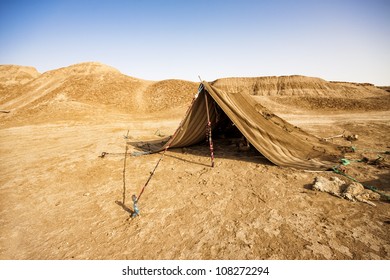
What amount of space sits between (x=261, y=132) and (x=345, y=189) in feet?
8.37

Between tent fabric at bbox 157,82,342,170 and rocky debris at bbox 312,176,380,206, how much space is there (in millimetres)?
843

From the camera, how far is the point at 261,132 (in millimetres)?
6020

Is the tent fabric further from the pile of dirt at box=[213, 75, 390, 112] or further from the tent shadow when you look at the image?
the pile of dirt at box=[213, 75, 390, 112]

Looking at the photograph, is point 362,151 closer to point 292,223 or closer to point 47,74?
point 292,223

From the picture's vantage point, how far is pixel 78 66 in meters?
31.6

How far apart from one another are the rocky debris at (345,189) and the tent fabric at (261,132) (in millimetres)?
843

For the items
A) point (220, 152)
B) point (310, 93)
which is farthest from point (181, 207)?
point (310, 93)

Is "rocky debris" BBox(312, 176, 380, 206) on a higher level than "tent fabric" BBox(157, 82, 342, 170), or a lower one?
lower

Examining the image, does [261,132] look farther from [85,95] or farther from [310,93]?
[310,93]

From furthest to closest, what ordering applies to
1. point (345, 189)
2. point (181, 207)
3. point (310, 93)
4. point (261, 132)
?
point (310, 93) < point (261, 132) < point (345, 189) < point (181, 207)

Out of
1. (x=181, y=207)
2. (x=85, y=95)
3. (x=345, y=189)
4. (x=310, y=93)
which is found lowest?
(x=181, y=207)

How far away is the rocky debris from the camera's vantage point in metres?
3.87

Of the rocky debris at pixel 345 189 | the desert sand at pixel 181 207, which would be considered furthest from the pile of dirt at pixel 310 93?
the rocky debris at pixel 345 189

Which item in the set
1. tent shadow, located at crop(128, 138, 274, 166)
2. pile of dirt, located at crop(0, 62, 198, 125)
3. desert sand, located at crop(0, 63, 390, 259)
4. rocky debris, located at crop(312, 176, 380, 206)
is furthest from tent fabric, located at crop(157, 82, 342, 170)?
pile of dirt, located at crop(0, 62, 198, 125)
